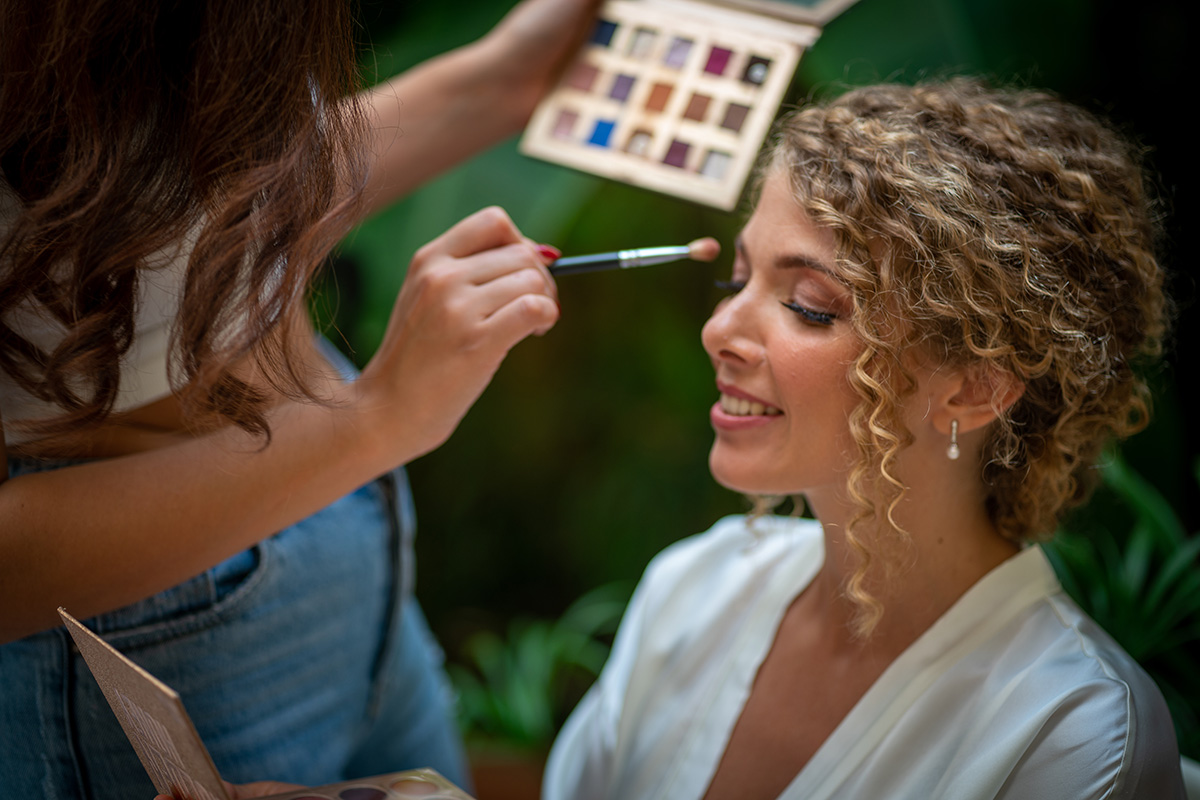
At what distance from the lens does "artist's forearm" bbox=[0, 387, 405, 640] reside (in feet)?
2.57

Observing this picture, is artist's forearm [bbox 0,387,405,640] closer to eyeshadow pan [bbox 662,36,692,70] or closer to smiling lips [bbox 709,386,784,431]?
smiling lips [bbox 709,386,784,431]

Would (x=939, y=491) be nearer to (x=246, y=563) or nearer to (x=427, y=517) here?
(x=246, y=563)

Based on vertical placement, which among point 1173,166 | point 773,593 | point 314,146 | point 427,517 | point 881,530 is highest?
point 314,146

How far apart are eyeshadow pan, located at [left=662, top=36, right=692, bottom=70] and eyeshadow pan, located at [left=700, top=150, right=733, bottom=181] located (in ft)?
0.51

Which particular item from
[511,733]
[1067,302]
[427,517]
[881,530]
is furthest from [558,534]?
[1067,302]

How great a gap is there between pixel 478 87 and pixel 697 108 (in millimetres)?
348

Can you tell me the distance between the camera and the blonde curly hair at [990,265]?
0.95 m

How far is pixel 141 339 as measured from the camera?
888mm

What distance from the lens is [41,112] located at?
28.2 inches

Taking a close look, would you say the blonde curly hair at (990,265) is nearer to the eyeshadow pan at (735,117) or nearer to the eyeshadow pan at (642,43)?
the eyeshadow pan at (735,117)

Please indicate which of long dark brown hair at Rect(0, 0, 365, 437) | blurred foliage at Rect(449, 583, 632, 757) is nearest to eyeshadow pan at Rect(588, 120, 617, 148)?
long dark brown hair at Rect(0, 0, 365, 437)

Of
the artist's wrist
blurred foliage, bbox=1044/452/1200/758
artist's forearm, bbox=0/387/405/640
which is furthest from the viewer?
blurred foliage, bbox=1044/452/1200/758

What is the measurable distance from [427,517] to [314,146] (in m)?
1.55

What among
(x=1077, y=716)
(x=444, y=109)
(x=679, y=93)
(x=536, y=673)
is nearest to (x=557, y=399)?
(x=536, y=673)
